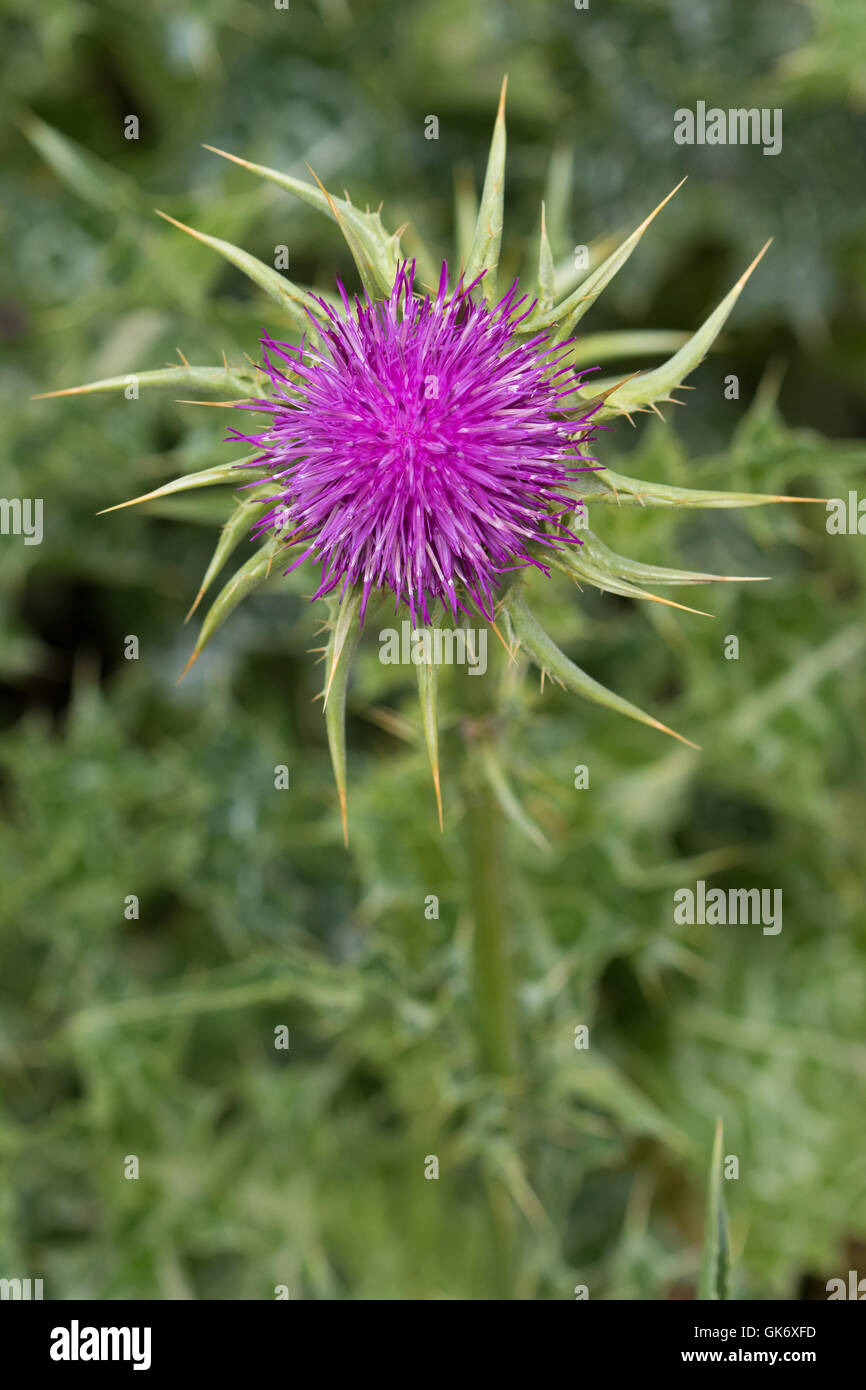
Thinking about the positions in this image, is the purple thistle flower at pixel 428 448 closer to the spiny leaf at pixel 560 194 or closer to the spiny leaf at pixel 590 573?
the spiny leaf at pixel 590 573

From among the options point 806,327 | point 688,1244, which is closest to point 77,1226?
point 688,1244

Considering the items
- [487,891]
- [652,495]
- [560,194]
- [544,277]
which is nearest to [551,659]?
[652,495]

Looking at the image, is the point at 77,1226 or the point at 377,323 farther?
the point at 77,1226

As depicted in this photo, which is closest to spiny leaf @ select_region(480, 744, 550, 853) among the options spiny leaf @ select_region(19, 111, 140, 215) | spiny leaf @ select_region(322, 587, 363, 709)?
spiny leaf @ select_region(322, 587, 363, 709)

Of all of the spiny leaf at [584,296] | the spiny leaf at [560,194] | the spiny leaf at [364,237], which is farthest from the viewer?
the spiny leaf at [560,194]

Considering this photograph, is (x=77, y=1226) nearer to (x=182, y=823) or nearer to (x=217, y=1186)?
(x=217, y=1186)

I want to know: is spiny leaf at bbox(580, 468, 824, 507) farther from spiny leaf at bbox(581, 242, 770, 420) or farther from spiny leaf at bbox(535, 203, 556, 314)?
spiny leaf at bbox(535, 203, 556, 314)

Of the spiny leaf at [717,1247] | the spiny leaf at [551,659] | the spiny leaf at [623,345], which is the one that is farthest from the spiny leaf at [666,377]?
the spiny leaf at [717,1247]

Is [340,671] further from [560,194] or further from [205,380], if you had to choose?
[560,194]
